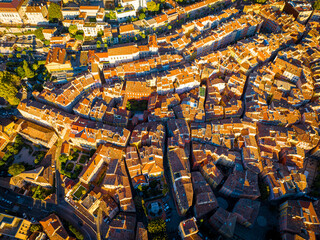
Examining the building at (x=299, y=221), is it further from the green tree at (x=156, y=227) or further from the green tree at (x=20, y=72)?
the green tree at (x=20, y=72)

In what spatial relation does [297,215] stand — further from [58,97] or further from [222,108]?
[58,97]

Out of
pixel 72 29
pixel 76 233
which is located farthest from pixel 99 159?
pixel 72 29

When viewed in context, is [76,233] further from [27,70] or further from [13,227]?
[27,70]

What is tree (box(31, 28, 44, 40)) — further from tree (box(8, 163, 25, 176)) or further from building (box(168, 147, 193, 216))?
building (box(168, 147, 193, 216))

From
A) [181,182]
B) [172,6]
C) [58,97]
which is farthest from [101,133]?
[172,6]

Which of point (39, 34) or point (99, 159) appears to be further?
point (39, 34)

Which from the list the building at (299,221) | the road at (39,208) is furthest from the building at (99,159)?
the building at (299,221)
